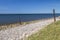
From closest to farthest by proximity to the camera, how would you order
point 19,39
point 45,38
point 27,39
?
point 45,38
point 27,39
point 19,39

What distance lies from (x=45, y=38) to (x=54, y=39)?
2.92 ft

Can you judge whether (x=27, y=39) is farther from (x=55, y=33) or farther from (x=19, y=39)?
(x=55, y=33)

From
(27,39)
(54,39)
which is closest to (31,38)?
(27,39)

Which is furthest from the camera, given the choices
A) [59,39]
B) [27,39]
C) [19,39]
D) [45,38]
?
[19,39]

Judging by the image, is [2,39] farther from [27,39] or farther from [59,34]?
A: [59,34]

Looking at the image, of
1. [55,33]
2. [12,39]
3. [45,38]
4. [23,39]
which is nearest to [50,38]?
[45,38]

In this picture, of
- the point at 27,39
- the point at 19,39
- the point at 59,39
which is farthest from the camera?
the point at 19,39

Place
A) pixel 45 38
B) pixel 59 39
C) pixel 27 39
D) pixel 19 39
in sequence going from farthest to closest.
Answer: pixel 19 39
pixel 27 39
pixel 45 38
pixel 59 39

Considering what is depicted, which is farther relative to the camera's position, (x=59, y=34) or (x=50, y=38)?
(x=59, y=34)

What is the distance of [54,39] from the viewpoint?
1288 cm

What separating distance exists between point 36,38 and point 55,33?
5.95ft

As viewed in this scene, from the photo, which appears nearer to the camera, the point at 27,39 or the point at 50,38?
the point at 50,38

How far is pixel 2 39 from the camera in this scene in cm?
1586

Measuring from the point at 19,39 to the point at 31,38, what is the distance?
1.58 metres
